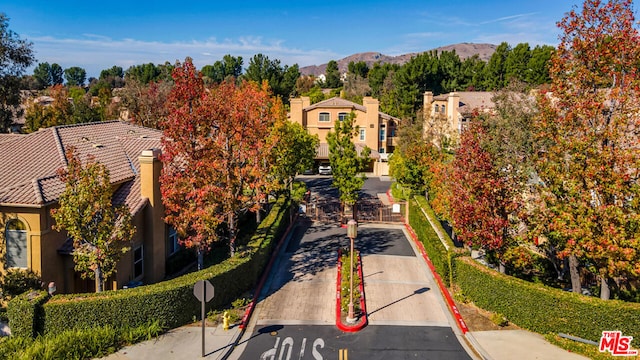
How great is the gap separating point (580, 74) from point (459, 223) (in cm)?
664

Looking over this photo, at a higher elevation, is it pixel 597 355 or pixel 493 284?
pixel 493 284

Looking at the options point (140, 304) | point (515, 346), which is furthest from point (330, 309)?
point (140, 304)

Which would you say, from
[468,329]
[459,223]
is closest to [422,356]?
[468,329]

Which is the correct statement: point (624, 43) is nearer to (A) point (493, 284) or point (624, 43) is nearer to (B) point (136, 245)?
(A) point (493, 284)

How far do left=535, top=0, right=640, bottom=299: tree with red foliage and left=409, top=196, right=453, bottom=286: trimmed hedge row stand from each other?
5.03 meters

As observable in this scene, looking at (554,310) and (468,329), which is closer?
(554,310)

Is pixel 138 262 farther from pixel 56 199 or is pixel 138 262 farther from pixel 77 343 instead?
pixel 77 343

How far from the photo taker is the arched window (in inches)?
664

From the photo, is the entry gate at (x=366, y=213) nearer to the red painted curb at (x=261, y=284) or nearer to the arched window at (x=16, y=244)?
the red painted curb at (x=261, y=284)

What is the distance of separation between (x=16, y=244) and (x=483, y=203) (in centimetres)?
1684

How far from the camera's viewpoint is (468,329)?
653 inches

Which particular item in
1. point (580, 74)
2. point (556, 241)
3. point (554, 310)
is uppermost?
point (580, 74)

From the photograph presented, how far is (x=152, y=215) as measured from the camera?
66.2 ft

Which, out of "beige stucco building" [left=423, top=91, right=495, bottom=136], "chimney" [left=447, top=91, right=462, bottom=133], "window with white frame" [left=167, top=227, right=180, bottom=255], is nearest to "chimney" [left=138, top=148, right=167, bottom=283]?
"window with white frame" [left=167, top=227, right=180, bottom=255]
